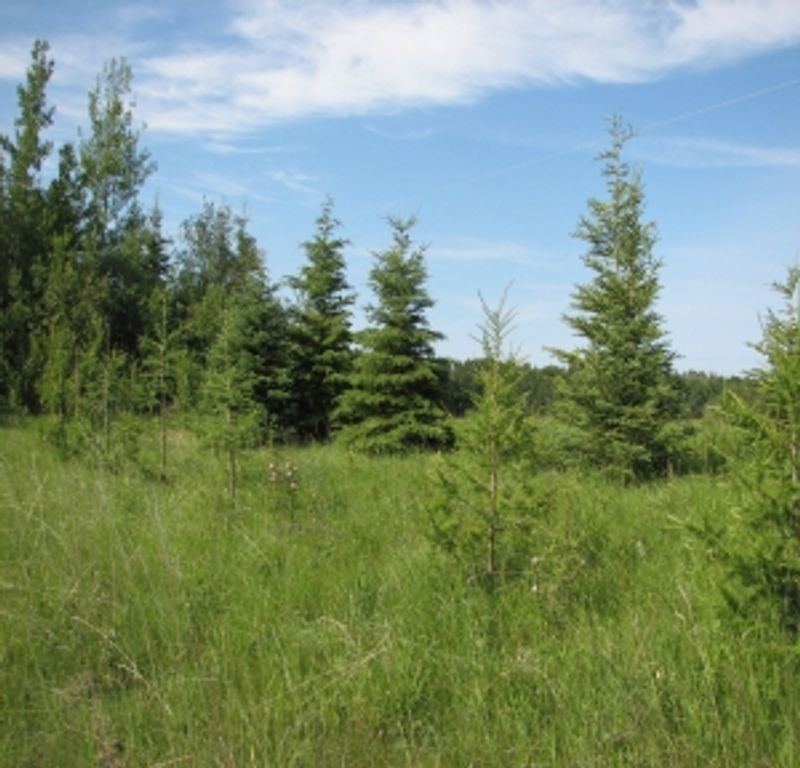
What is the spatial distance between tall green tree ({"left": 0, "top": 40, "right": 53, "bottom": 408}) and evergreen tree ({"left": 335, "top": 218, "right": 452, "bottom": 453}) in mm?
11546

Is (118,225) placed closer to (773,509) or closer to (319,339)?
(319,339)

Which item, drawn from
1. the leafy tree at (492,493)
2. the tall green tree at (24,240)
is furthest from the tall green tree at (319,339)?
the leafy tree at (492,493)

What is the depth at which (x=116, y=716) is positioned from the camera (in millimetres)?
2947

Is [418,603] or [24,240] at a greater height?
[24,240]

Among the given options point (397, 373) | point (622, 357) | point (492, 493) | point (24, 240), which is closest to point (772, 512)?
point (492, 493)

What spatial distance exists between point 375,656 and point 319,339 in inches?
676

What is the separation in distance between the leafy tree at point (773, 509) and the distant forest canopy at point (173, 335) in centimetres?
184

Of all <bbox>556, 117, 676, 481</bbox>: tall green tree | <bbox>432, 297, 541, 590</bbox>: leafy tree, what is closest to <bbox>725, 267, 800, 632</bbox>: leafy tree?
<bbox>432, 297, 541, 590</bbox>: leafy tree

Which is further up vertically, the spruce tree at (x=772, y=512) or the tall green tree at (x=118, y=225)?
the tall green tree at (x=118, y=225)

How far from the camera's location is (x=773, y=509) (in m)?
3.20

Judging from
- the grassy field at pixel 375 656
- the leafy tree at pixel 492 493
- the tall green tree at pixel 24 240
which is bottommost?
the grassy field at pixel 375 656

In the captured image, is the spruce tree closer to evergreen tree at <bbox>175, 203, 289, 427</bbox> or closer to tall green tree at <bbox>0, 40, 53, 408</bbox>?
evergreen tree at <bbox>175, 203, 289, 427</bbox>

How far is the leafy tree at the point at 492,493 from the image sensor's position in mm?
4469

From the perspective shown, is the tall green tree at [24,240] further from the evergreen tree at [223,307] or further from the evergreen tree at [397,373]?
the evergreen tree at [397,373]
